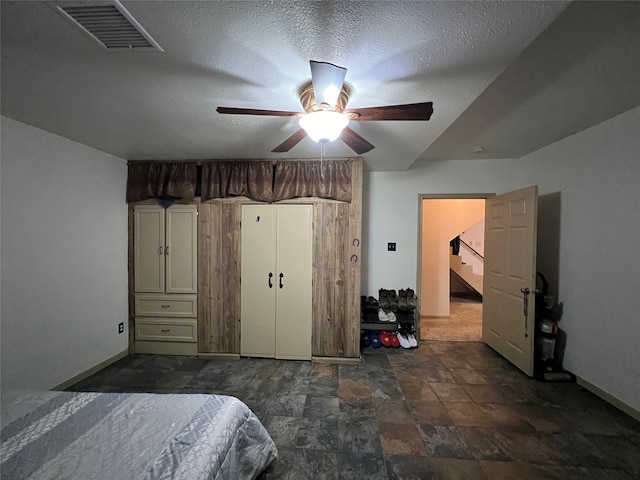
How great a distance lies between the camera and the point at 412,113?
132 cm

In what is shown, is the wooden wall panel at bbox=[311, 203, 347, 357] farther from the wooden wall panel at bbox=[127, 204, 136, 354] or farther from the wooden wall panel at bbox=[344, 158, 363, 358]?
the wooden wall panel at bbox=[127, 204, 136, 354]

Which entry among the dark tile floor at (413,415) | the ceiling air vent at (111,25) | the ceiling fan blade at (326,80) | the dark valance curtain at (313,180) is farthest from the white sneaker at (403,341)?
the ceiling air vent at (111,25)

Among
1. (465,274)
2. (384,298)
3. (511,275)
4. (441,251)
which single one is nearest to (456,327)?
(441,251)

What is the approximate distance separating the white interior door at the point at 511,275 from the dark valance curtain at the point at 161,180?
3.83 metres

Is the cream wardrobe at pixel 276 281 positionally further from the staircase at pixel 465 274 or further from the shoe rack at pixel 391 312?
the staircase at pixel 465 274

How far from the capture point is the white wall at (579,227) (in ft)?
6.75

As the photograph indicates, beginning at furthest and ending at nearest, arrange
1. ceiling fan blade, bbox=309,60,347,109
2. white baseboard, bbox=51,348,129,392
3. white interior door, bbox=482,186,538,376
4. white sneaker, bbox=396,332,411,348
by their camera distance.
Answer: white sneaker, bbox=396,332,411,348
white interior door, bbox=482,186,538,376
white baseboard, bbox=51,348,129,392
ceiling fan blade, bbox=309,60,347,109

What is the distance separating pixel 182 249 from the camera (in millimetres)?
3008

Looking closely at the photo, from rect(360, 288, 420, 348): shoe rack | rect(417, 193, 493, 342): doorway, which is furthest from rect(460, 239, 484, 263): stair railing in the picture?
rect(360, 288, 420, 348): shoe rack

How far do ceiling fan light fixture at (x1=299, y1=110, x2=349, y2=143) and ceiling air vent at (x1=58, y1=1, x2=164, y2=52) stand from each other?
31.1 inches

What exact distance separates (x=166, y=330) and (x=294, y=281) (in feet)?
5.70

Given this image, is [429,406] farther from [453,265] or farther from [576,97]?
[453,265]

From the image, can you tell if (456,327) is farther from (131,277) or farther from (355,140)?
(131,277)

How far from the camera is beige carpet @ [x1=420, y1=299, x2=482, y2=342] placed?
3.62 metres
